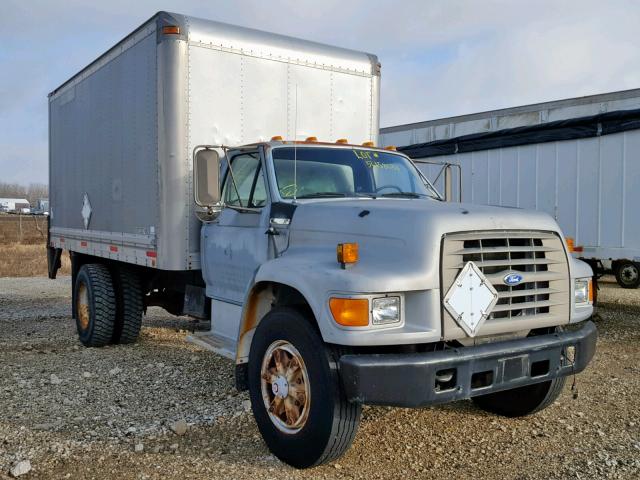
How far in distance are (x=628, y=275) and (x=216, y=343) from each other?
9.99 meters

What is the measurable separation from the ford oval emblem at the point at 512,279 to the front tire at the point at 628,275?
9.46 m

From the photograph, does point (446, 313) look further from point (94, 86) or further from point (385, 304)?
point (94, 86)

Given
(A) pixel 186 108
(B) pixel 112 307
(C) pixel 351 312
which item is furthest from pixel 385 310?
(B) pixel 112 307

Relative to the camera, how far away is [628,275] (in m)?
12.4

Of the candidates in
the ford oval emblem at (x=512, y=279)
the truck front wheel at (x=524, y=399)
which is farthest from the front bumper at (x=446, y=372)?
the truck front wheel at (x=524, y=399)

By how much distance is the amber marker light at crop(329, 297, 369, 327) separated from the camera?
11.4 ft

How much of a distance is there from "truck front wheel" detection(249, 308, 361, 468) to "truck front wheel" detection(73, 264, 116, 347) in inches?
146

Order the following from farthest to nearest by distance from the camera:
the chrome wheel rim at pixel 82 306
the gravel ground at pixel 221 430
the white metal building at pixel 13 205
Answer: the white metal building at pixel 13 205 < the chrome wheel rim at pixel 82 306 < the gravel ground at pixel 221 430

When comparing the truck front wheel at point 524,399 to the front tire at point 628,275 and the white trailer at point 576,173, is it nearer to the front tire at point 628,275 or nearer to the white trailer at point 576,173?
the white trailer at point 576,173

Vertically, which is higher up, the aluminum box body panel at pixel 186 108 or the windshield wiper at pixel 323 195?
the aluminum box body panel at pixel 186 108

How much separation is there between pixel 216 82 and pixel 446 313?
3.45 meters

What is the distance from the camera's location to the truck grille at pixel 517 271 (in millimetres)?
3705

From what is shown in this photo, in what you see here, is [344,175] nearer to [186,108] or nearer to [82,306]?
[186,108]

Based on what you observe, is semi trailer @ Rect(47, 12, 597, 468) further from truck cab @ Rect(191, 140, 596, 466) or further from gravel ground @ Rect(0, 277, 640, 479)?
gravel ground @ Rect(0, 277, 640, 479)
